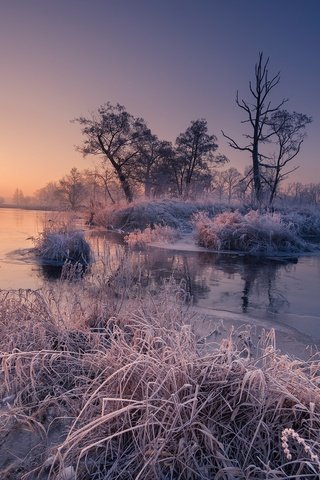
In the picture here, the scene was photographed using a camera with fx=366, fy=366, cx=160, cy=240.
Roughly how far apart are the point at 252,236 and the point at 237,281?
482cm

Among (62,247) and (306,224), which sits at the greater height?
(306,224)

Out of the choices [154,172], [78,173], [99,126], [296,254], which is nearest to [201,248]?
[296,254]

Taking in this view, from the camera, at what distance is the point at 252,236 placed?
461 inches

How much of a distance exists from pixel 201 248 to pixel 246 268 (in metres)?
3.42

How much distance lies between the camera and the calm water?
16.1 ft

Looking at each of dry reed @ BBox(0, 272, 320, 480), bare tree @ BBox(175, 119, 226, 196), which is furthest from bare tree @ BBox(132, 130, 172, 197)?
dry reed @ BBox(0, 272, 320, 480)

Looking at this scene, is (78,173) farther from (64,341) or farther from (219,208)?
(64,341)

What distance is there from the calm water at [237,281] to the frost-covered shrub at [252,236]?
39.2 inches

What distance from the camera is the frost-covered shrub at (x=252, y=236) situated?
11.5 meters

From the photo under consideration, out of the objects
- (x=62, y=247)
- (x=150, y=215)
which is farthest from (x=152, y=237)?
(x=150, y=215)

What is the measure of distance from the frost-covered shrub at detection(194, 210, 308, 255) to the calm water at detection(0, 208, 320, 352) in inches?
39.2

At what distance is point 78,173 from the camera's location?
5791 cm

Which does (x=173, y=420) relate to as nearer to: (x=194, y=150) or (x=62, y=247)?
(x=62, y=247)

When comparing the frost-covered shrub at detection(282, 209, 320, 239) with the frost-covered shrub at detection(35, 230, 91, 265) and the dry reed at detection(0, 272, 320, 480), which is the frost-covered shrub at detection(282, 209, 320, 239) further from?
the dry reed at detection(0, 272, 320, 480)
